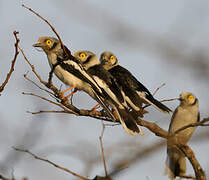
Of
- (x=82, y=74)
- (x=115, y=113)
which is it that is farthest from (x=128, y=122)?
(x=82, y=74)

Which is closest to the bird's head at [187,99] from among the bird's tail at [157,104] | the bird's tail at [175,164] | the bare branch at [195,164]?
the bird's tail at [175,164]

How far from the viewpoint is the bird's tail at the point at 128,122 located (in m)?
4.62

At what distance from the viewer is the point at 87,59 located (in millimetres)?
6398

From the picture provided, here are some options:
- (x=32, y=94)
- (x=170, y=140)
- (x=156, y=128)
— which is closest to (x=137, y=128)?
(x=156, y=128)

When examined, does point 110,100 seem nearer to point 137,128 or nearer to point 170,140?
point 137,128

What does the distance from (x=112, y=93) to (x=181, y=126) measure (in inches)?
79.0

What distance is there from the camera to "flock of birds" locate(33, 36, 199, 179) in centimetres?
514

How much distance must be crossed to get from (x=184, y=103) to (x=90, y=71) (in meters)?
2.23

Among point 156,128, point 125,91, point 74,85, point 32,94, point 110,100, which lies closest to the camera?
point 32,94

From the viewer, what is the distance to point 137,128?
464cm

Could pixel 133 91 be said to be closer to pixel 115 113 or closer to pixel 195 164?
pixel 115 113

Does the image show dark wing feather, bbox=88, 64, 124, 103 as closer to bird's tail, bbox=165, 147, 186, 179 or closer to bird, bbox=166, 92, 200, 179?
bird, bbox=166, 92, 200, 179

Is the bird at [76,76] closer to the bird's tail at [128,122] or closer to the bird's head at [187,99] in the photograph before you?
the bird's tail at [128,122]

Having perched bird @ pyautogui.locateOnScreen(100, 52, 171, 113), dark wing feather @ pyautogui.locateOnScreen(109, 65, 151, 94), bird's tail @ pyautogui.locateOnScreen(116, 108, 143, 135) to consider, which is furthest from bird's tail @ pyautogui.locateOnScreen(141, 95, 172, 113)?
bird's tail @ pyautogui.locateOnScreen(116, 108, 143, 135)
